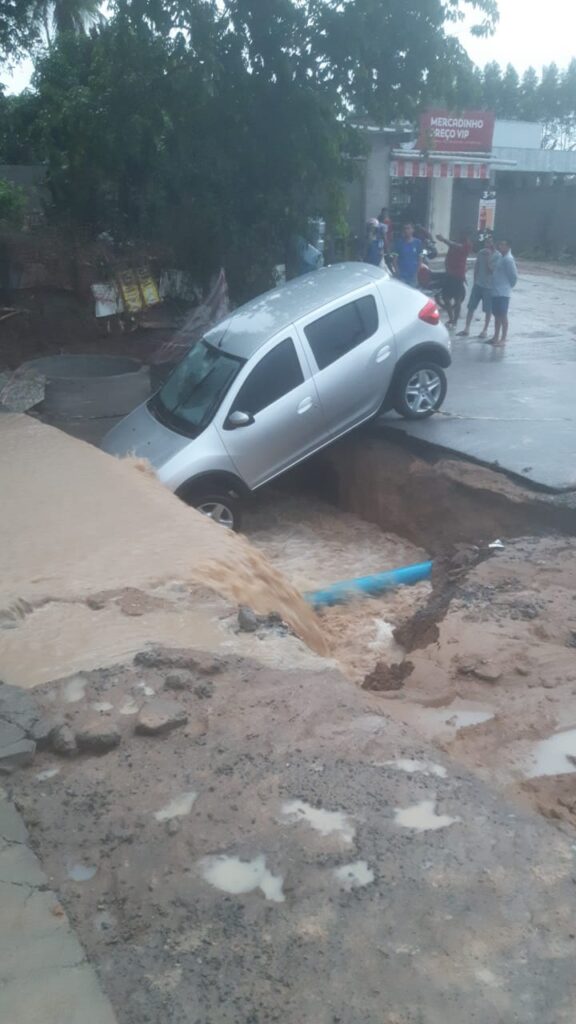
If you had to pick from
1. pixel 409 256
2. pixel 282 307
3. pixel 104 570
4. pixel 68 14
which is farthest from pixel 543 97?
pixel 104 570

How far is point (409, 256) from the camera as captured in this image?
17344 millimetres

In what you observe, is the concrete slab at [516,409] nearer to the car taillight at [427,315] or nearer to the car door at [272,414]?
the car taillight at [427,315]

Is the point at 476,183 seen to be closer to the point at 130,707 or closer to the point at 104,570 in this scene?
the point at 104,570

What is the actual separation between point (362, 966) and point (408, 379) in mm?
7784

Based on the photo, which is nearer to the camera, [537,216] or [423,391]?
[423,391]

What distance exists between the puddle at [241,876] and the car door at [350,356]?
257 inches

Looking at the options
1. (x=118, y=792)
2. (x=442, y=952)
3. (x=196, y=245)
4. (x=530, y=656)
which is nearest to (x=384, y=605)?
(x=530, y=656)

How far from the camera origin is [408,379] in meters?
9.98

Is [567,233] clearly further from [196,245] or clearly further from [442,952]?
[442,952]

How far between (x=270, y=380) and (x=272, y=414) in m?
0.32

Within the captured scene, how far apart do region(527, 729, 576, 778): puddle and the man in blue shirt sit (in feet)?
44.4

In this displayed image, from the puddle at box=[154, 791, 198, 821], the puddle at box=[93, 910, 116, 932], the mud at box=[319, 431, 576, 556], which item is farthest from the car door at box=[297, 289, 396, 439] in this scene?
the puddle at box=[93, 910, 116, 932]

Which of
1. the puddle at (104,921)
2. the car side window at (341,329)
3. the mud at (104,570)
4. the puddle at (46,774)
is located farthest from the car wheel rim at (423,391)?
the puddle at (104,921)

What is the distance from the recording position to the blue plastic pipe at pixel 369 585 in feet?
25.4
